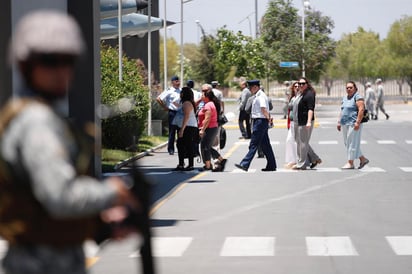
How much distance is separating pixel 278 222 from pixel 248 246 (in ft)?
7.31

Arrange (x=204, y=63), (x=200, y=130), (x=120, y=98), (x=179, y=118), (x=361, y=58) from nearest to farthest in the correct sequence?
(x=200, y=130)
(x=179, y=118)
(x=120, y=98)
(x=204, y=63)
(x=361, y=58)

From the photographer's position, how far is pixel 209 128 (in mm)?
23047

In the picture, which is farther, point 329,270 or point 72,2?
point 72,2

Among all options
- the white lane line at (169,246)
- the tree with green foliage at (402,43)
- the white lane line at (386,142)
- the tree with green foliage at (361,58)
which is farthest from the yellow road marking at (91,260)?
the tree with green foliage at (361,58)

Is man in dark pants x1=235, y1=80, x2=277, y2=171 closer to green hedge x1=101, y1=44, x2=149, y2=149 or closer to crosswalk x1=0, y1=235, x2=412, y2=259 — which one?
green hedge x1=101, y1=44, x2=149, y2=149

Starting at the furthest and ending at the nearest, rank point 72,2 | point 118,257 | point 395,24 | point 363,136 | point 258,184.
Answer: point 395,24, point 363,136, point 72,2, point 258,184, point 118,257

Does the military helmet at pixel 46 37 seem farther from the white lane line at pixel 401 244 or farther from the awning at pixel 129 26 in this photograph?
the awning at pixel 129 26

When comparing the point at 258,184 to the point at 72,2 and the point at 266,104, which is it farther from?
the point at 72,2

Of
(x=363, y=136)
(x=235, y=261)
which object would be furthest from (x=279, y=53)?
(x=235, y=261)

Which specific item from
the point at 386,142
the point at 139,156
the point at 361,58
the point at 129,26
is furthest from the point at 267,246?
the point at 361,58

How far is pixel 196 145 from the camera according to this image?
23.9 metres

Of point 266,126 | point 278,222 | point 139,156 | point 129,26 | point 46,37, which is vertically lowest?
point 139,156

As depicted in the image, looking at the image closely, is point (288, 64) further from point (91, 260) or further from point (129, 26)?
point (91, 260)

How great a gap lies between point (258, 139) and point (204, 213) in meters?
7.53
